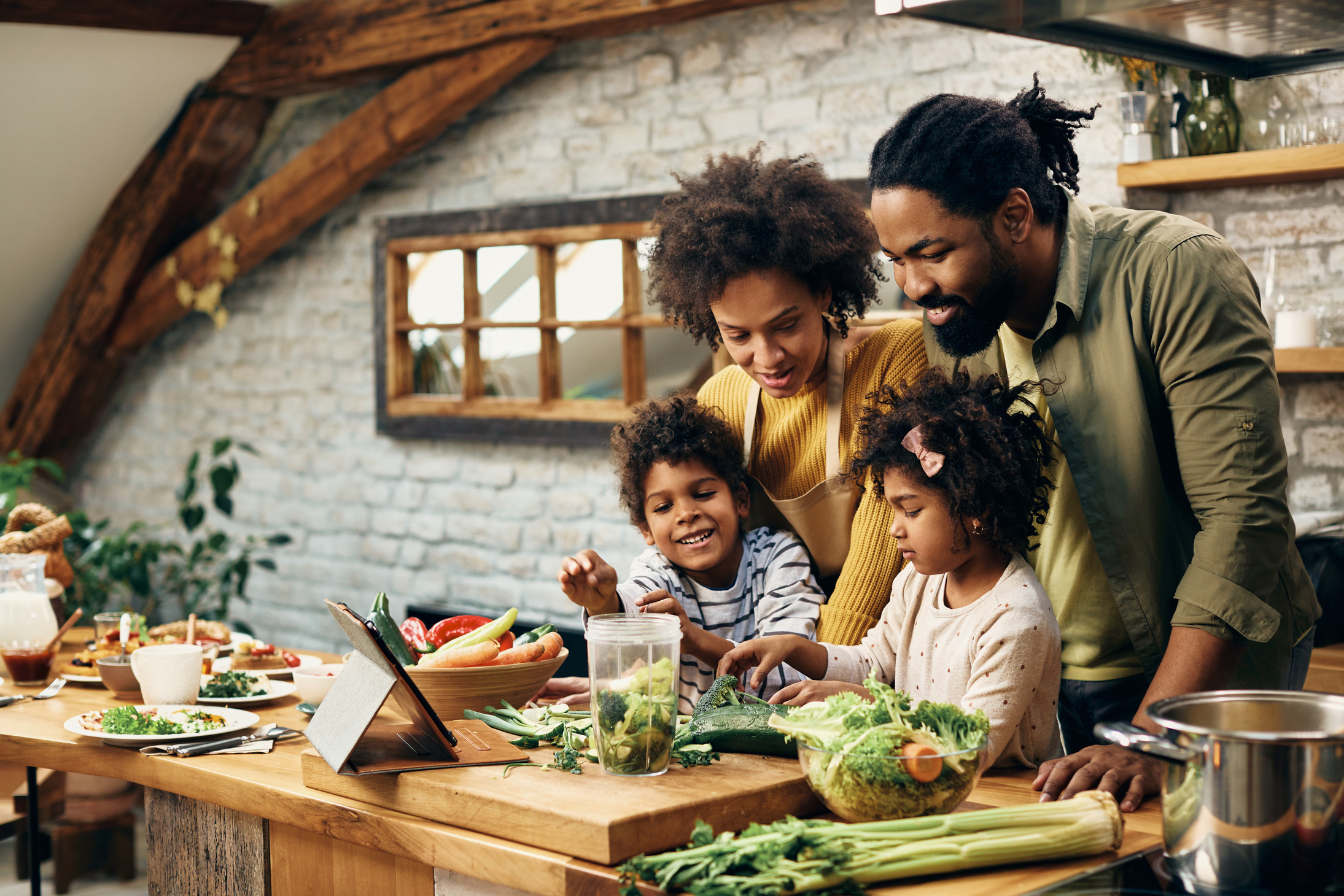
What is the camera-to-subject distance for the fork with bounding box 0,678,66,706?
248 cm

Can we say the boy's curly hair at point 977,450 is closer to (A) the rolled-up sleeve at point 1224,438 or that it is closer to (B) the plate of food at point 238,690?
(A) the rolled-up sleeve at point 1224,438

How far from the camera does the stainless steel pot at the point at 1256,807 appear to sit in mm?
1212

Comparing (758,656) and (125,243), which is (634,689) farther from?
(125,243)

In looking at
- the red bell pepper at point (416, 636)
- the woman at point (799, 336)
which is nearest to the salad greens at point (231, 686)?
the red bell pepper at point (416, 636)

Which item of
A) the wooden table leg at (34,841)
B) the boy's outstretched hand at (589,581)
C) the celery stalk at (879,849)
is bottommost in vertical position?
the wooden table leg at (34,841)

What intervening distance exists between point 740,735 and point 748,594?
24.5 inches

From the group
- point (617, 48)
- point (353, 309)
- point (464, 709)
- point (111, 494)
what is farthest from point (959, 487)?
point (111, 494)

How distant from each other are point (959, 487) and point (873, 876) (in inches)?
24.6

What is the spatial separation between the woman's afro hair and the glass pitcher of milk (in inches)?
74.8

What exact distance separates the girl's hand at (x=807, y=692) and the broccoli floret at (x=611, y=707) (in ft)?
0.97

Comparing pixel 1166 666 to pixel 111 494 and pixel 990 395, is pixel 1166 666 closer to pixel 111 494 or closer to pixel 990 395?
pixel 990 395

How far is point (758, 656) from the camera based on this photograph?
1.84 metres

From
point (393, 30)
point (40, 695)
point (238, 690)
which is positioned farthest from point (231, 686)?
point (393, 30)

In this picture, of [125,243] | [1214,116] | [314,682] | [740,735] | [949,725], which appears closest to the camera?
[949,725]
